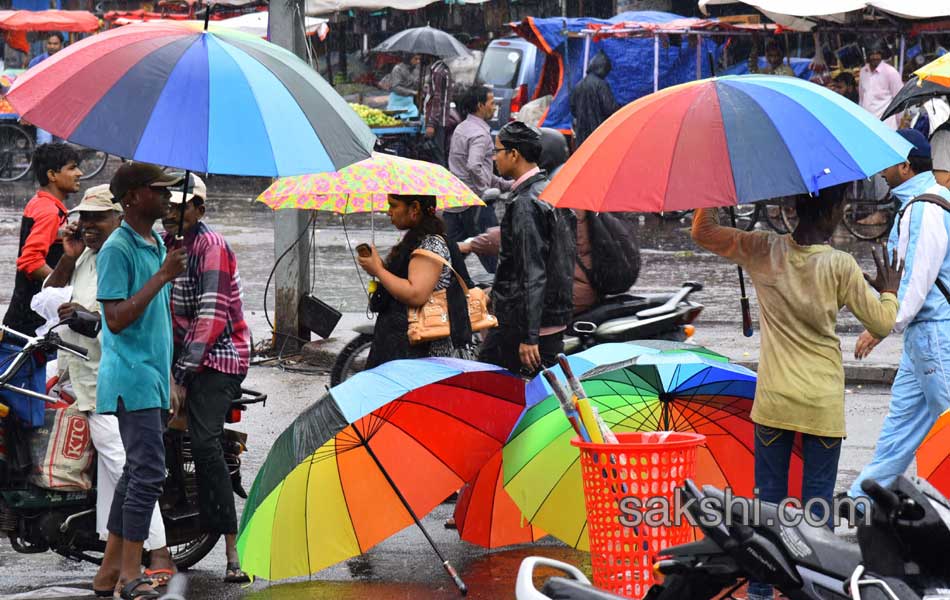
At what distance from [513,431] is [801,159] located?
187 cm

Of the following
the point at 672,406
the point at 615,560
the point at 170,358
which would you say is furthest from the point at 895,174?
the point at 170,358

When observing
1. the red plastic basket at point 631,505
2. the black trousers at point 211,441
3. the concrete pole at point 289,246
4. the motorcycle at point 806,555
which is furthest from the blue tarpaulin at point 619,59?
the motorcycle at point 806,555

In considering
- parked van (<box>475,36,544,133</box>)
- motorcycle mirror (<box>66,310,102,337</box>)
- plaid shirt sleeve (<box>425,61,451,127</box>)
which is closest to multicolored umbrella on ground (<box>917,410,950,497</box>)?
motorcycle mirror (<box>66,310,102,337</box>)

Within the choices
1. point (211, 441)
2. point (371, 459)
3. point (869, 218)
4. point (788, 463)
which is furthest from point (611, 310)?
point (869, 218)

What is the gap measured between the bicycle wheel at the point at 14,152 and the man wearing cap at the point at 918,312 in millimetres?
20635

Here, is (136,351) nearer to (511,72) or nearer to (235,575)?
(235,575)

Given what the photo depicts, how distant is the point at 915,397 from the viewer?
21.5 ft

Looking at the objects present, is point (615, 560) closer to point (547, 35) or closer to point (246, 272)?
point (246, 272)

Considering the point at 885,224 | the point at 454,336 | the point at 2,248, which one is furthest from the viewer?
the point at 885,224

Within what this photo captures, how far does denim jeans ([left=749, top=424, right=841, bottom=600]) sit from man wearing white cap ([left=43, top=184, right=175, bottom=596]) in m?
2.55

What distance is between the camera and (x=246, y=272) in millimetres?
15281

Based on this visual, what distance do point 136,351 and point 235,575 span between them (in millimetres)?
1239

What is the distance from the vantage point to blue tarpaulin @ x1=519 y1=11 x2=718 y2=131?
23250mm

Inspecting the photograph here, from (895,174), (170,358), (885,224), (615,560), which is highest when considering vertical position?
(895,174)
